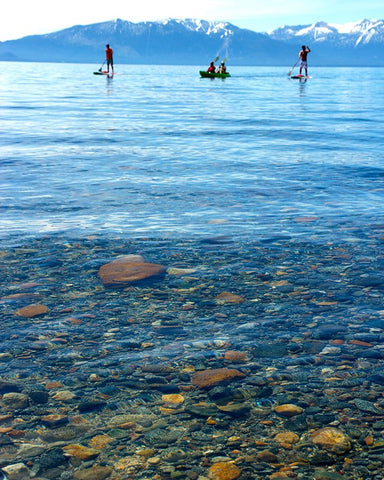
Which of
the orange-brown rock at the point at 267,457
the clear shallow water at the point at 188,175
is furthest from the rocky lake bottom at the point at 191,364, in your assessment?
the clear shallow water at the point at 188,175

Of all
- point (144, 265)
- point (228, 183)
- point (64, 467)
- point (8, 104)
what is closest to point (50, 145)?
point (228, 183)

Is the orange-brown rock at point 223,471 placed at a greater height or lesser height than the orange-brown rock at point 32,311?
lesser

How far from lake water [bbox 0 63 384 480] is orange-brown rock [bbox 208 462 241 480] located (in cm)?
2

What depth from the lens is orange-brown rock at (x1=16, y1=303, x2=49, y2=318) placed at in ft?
19.0

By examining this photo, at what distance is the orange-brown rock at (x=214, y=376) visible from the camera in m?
4.55

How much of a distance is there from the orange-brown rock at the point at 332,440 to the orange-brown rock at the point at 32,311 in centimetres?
310

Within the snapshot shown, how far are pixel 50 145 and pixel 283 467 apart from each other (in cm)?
1655

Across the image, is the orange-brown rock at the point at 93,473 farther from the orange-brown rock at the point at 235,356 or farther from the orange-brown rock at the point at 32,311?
the orange-brown rock at the point at 32,311

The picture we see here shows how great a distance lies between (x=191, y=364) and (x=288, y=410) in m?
0.99

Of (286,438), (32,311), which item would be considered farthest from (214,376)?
(32,311)

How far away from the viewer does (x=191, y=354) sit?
5008 millimetres

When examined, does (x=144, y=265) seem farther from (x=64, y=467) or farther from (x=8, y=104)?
(x=8, y=104)

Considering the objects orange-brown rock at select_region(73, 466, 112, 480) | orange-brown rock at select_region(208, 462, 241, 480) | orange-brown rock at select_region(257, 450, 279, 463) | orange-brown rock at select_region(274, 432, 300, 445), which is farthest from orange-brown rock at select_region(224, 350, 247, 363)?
orange-brown rock at select_region(73, 466, 112, 480)

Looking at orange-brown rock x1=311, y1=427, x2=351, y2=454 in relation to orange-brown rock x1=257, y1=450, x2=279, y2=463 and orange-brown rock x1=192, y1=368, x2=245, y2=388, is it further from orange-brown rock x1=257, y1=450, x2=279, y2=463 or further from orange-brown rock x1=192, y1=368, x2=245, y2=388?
orange-brown rock x1=192, y1=368, x2=245, y2=388
